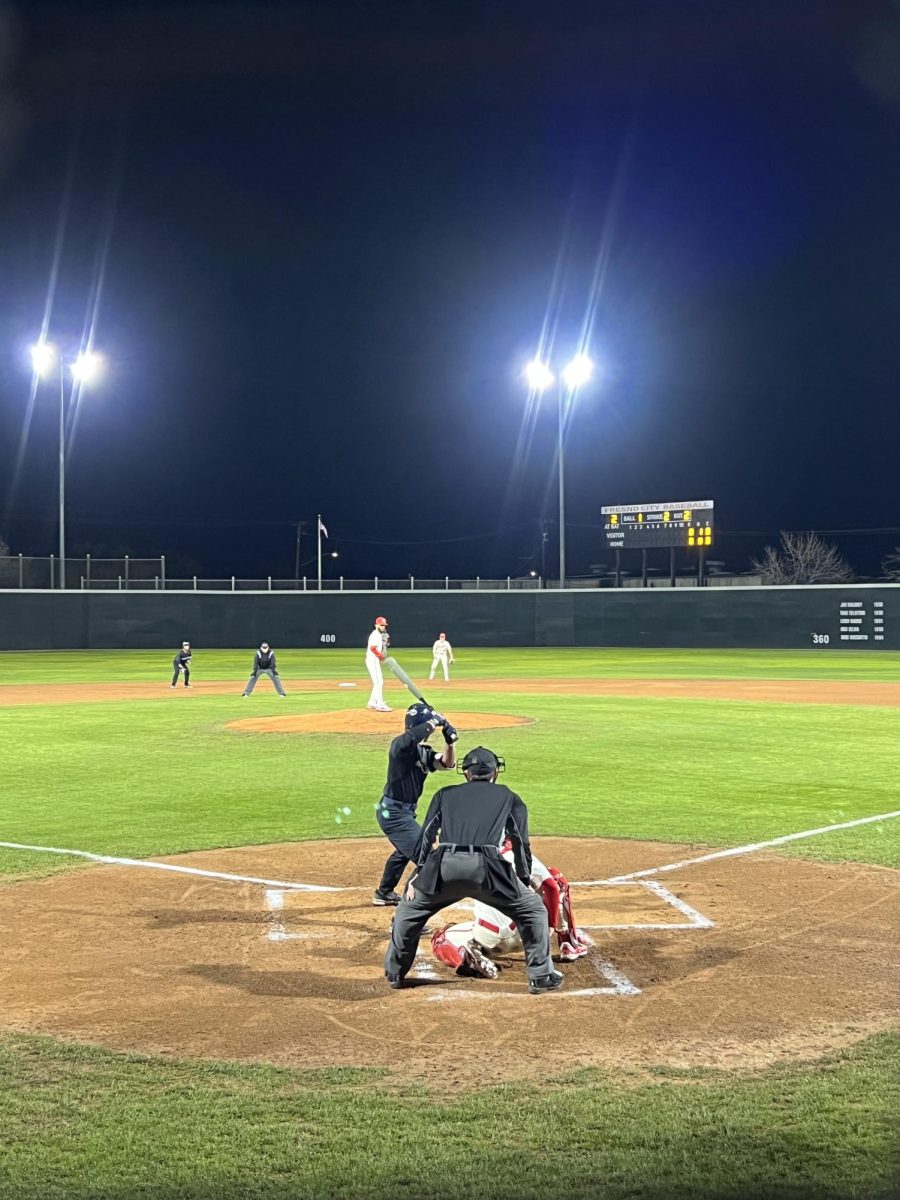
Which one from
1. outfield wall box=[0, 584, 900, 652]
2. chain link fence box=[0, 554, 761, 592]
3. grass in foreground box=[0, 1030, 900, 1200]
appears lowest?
grass in foreground box=[0, 1030, 900, 1200]

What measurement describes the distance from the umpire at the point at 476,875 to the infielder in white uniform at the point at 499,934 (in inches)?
17.8

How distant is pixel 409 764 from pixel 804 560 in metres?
98.8

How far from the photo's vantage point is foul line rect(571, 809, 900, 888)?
10.1 metres

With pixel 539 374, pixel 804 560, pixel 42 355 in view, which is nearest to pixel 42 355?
pixel 42 355

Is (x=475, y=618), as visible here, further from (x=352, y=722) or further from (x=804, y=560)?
(x=804, y=560)

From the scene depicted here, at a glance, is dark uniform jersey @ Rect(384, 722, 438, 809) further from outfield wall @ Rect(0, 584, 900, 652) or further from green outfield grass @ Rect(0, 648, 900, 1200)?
outfield wall @ Rect(0, 584, 900, 652)

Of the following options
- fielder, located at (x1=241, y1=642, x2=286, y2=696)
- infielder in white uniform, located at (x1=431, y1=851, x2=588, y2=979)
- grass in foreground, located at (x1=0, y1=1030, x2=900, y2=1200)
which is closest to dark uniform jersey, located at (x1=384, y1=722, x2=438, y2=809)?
infielder in white uniform, located at (x1=431, y1=851, x2=588, y2=979)

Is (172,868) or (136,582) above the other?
(136,582)

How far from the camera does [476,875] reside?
6973mm

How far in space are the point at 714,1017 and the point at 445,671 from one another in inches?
1169

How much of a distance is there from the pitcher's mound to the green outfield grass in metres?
0.67

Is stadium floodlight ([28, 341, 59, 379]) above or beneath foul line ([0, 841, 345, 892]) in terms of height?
above

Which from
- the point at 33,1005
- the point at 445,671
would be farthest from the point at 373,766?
the point at 445,671

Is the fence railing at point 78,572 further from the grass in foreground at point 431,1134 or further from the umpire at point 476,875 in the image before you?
the grass in foreground at point 431,1134
